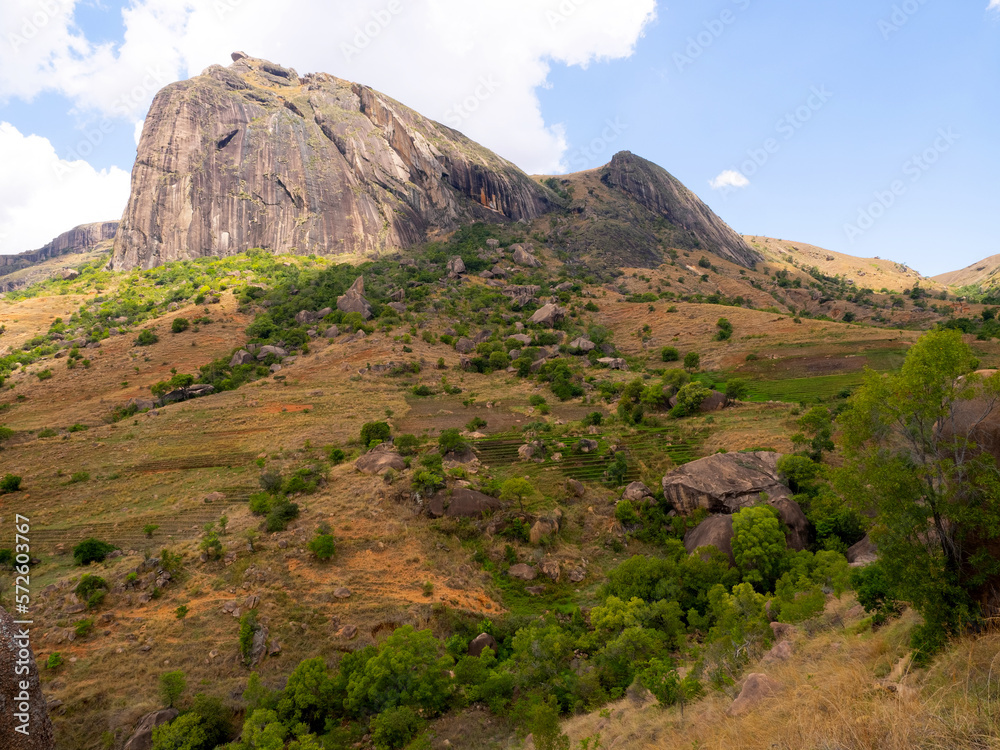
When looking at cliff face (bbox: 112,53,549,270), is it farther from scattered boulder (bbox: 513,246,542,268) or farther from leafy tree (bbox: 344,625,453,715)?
leafy tree (bbox: 344,625,453,715)

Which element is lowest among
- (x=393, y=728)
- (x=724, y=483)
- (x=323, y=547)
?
(x=393, y=728)

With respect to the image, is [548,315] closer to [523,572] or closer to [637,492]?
[637,492]

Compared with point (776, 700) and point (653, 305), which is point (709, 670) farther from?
point (653, 305)

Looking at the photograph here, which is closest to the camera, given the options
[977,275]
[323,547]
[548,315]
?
[323,547]

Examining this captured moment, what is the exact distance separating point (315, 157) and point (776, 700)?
10525 centimetres

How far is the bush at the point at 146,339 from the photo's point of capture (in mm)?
54438

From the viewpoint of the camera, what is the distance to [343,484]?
Answer: 26.5 metres

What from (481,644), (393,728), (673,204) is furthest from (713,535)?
(673,204)

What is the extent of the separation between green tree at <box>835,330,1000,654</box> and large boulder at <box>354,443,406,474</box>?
22.7m

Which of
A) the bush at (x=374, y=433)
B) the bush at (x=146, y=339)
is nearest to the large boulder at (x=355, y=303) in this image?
the bush at (x=146, y=339)

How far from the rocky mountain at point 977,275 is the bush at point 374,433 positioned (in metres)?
159

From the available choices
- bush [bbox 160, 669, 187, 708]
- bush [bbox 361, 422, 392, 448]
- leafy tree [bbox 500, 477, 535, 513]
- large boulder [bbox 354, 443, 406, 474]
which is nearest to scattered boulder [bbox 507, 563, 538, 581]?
leafy tree [bbox 500, 477, 535, 513]

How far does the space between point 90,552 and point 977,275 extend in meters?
209

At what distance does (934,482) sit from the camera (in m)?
8.62
